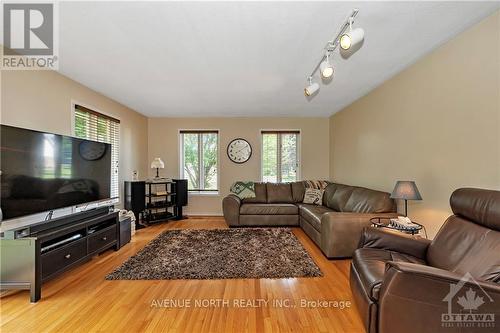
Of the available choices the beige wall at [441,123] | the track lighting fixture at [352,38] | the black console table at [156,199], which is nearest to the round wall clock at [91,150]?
the black console table at [156,199]

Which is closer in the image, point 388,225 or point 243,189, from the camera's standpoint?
point 388,225

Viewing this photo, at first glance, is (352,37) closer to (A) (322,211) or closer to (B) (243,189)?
(A) (322,211)

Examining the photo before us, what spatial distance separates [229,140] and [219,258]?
312 cm

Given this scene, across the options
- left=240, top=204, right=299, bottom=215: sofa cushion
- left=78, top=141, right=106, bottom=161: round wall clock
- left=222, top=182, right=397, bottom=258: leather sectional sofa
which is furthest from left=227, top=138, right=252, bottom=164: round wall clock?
left=78, top=141, right=106, bottom=161: round wall clock

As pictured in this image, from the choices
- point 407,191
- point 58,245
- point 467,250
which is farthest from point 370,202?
point 58,245

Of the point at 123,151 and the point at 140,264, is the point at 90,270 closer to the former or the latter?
the point at 140,264

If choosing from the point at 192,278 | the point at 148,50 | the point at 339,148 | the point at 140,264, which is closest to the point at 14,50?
the point at 148,50

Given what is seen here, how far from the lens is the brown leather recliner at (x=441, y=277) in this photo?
1192 mm

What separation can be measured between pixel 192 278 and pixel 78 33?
2.57 m

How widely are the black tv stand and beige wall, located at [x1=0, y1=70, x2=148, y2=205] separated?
112 cm

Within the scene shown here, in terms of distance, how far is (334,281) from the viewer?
2396 mm

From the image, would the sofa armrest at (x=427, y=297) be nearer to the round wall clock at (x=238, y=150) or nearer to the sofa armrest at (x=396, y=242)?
the sofa armrest at (x=396, y=242)

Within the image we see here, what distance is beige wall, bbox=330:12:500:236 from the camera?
6.11 ft

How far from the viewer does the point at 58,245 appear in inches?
90.6
